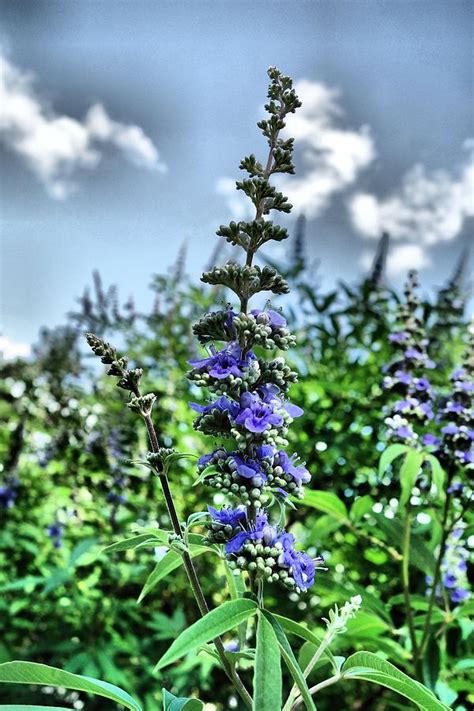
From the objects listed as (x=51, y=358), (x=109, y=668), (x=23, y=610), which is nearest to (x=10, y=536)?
(x=23, y=610)

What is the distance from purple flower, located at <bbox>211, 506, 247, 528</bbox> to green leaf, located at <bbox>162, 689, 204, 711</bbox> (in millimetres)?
443

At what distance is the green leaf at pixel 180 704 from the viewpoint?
5.64 ft

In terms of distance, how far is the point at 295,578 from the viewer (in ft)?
5.54

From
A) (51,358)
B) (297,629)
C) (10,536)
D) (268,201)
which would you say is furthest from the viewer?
(51,358)

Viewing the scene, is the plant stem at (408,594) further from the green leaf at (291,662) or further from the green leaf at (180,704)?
the green leaf at (291,662)

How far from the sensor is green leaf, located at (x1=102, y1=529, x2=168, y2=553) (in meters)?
1.66

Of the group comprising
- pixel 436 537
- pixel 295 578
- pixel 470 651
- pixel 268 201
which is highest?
pixel 268 201

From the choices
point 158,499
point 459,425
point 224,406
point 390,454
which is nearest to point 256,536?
point 224,406

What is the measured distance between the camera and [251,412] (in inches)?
66.6

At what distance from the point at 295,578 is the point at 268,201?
1.00 meters

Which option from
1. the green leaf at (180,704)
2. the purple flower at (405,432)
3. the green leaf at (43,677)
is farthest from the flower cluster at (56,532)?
the green leaf at (43,677)

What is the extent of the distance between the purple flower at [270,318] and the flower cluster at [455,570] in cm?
218

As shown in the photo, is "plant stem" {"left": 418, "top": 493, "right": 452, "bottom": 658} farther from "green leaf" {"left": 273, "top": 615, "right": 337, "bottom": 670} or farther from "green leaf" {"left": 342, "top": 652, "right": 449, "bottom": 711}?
"green leaf" {"left": 273, "top": 615, "right": 337, "bottom": 670}

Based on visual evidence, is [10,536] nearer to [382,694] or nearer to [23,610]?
[23,610]
